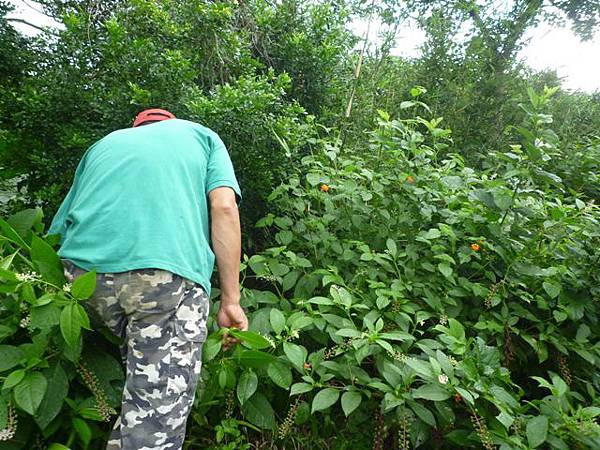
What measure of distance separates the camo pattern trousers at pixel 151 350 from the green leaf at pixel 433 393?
847mm

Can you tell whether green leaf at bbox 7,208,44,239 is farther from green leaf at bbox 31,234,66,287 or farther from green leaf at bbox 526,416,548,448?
green leaf at bbox 526,416,548,448

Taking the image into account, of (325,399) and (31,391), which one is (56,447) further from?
(325,399)

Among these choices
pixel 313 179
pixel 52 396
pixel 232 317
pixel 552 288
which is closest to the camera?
pixel 52 396

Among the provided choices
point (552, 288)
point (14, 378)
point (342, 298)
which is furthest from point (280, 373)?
point (552, 288)

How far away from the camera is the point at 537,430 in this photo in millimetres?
1566

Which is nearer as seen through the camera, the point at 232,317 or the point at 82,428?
the point at 82,428

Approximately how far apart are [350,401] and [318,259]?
985mm

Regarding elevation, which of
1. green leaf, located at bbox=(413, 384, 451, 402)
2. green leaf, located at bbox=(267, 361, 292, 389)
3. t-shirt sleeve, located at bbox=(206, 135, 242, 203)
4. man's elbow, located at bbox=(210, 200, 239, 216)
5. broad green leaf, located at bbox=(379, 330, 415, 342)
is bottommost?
green leaf, located at bbox=(267, 361, 292, 389)

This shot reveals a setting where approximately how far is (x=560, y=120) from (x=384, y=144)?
3.61 metres

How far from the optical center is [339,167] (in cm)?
307

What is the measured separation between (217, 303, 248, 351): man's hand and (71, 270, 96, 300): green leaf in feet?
1.76

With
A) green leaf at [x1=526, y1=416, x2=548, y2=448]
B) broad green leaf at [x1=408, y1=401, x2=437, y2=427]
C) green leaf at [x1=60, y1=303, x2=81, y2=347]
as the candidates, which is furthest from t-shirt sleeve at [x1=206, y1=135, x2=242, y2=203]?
green leaf at [x1=526, y1=416, x2=548, y2=448]

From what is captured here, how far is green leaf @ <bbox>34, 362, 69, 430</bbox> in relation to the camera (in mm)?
1505

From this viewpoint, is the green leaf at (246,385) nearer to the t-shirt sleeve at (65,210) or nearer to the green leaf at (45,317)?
the green leaf at (45,317)
